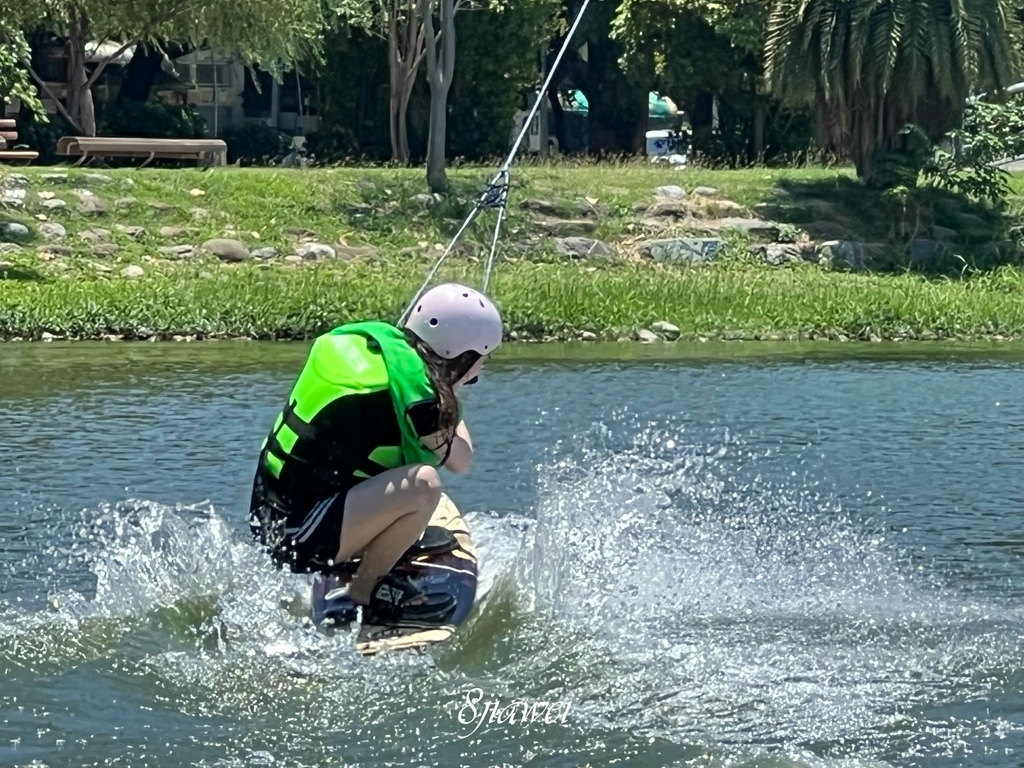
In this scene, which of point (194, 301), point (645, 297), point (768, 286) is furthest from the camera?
point (768, 286)

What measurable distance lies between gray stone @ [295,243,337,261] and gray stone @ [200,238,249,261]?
62 centimetres

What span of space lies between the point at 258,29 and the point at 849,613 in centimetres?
1966

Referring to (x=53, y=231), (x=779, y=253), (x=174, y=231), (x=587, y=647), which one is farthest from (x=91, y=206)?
(x=587, y=647)

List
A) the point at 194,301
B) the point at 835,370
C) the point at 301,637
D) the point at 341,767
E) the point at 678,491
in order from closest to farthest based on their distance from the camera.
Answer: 1. the point at 341,767
2. the point at 301,637
3. the point at 678,491
4. the point at 835,370
5. the point at 194,301

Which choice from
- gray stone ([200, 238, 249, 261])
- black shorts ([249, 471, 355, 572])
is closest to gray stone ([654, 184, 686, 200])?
gray stone ([200, 238, 249, 261])

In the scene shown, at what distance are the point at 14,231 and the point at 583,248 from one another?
6.52 m

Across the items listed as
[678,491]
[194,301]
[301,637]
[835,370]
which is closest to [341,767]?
[301,637]

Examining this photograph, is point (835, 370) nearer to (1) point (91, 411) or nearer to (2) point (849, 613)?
(1) point (91, 411)

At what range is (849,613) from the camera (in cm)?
688

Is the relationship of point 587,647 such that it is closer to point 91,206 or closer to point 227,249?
point 227,249

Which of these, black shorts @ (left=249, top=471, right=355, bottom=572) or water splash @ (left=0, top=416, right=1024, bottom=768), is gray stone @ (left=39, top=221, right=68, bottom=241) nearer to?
water splash @ (left=0, top=416, right=1024, bottom=768)

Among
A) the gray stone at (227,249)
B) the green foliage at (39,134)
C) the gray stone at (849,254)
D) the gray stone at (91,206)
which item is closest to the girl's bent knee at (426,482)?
the gray stone at (227,249)

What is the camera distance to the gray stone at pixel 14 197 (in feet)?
68.1

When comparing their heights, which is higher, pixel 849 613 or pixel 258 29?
pixel 258 29
